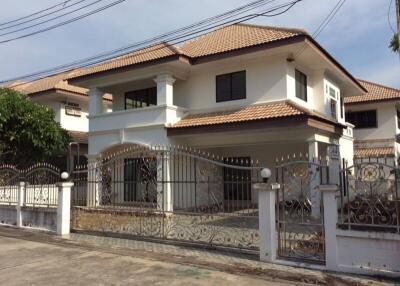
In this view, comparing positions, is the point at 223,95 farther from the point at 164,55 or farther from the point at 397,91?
the point at 397,91

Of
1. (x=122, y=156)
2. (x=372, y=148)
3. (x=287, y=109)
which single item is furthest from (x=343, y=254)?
(x=372, y=148)

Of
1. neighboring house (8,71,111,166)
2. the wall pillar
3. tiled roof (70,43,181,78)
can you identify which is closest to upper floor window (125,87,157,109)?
tiled roof (70,43,181,78)

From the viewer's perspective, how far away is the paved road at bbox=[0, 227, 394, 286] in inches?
257

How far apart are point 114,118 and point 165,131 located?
9.16 feet

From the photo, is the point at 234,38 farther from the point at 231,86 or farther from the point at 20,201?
the point at 20,201

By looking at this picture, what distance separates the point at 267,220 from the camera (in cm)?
761

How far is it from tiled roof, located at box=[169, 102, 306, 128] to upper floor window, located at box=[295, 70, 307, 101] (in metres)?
1.54

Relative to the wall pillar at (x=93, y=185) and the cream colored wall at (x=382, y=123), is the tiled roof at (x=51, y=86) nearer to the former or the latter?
the wall pillar at (x=93, y=185)

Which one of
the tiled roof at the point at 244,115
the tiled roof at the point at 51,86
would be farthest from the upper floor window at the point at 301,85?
the tiled roof at the point at 51,86

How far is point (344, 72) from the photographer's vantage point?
17.9 meters

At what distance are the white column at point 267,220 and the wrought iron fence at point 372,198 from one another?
122cm

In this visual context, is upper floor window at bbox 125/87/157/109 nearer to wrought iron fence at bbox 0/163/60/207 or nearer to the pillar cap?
wrought iron fence at bbox 0/163/60/207

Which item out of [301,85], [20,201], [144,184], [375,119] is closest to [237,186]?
[144,184]

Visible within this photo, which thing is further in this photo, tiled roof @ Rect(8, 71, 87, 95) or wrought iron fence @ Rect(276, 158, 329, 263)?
tiled roof @ Rect(8, 71, 87, 95)
